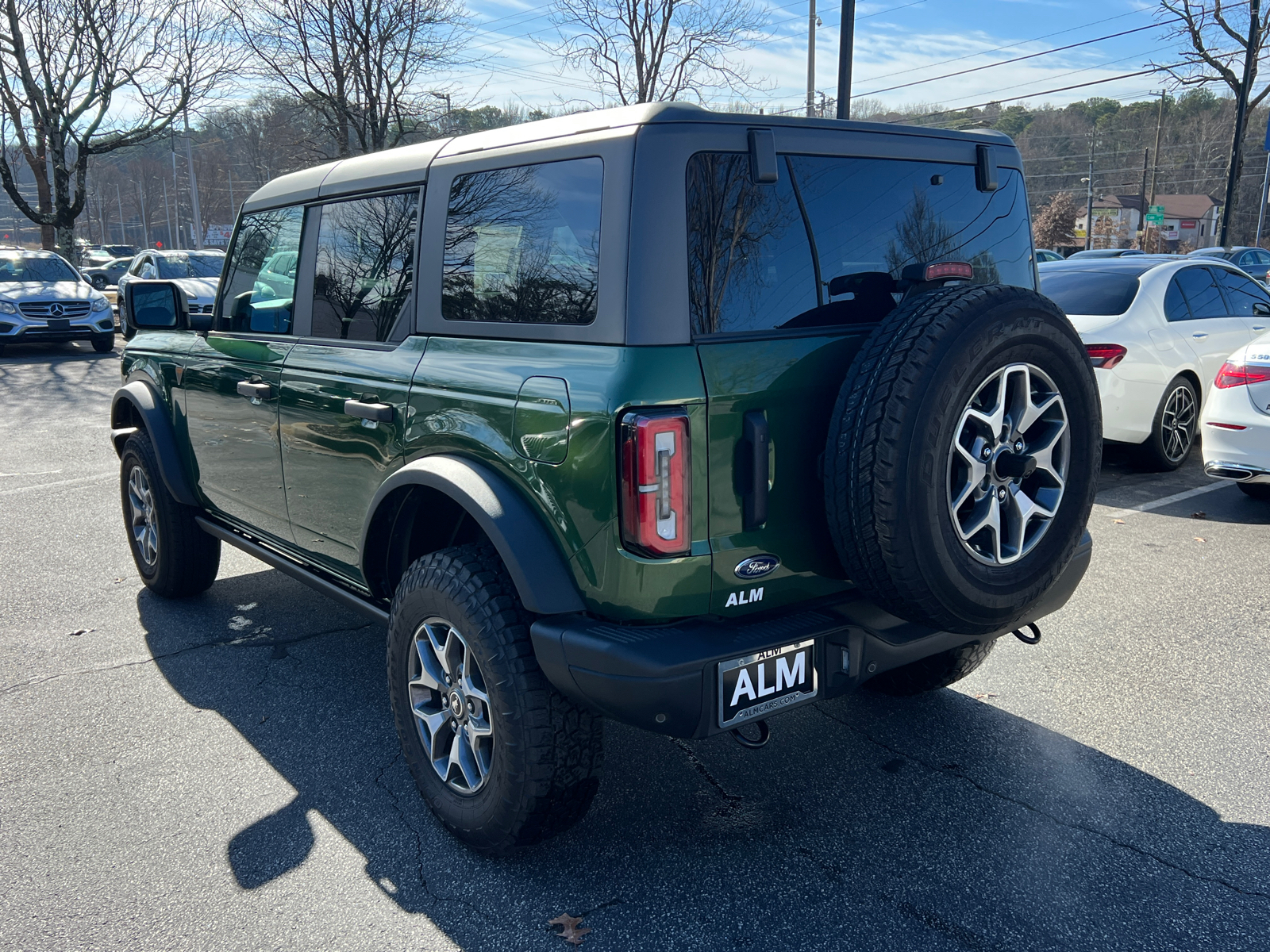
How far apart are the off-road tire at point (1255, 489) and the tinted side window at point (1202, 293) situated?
1490 millimetres

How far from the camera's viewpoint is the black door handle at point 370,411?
313 cm

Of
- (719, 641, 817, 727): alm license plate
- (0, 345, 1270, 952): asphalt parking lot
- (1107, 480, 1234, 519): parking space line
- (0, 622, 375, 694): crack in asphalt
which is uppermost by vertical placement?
(719, 641, 817, 727): alm license plate

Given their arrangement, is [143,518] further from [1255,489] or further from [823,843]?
[1255,489]

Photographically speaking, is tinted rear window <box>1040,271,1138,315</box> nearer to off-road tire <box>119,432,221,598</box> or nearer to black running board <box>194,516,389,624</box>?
black running board <box>194,516,389,624</box>

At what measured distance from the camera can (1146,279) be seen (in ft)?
25.3

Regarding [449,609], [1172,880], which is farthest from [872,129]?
[1172,880]

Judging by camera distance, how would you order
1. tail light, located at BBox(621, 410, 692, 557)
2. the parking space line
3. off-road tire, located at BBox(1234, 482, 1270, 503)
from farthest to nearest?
off-road tire, located at BBox(1234, 482, 1270, 503), the parking space line, tail light, located at BBox(621, 410, 692, 557)

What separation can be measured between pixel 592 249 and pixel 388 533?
4.32ft

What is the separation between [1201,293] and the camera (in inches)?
318

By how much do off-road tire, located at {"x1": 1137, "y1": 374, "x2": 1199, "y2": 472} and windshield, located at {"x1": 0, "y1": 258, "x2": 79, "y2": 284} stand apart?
1750 cm

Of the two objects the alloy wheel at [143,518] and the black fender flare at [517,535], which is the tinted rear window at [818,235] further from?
the alloy wheel at [143,518]

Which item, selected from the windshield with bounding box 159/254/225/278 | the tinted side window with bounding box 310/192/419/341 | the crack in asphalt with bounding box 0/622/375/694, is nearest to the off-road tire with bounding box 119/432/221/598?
the crack in asphalt with bounding box 0/622/375/694

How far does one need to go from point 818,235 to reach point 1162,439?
619 centimetres

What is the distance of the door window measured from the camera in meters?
7.95
